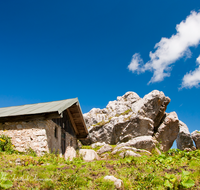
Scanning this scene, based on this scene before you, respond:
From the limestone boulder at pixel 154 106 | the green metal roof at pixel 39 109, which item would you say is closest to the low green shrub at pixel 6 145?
the green metal roof at pixel 39 109

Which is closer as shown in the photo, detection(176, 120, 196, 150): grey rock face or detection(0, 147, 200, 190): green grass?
detection(0, 147, 200, 190): green grass

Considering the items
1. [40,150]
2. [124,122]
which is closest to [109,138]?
[124,122]

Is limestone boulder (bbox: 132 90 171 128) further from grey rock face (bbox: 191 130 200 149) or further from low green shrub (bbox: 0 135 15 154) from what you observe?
low green shrub (bbox: 0 135 15 154)

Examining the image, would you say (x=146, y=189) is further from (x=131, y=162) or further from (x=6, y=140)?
(x=6, y=140)

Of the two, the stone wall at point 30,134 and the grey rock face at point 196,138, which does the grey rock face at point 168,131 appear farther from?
the stone wall at point 30,134

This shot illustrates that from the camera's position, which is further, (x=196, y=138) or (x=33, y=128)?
(x=196, y=138)

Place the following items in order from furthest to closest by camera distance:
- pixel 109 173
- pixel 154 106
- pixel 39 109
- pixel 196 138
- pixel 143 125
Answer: pixel 196 138 < pixel 154 106 < pixel 143 125 < pixel 39 109 < pixel 109 173

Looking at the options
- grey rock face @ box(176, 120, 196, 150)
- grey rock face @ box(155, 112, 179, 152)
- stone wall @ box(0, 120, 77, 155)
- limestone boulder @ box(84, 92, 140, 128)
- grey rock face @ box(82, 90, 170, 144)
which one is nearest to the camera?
stone wall @ box(0, 120, 77, 155)

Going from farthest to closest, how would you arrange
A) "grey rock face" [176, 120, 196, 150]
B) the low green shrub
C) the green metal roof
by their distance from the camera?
"grey rock face" [176, 120, 196, 150]
the green metal roof
the low green shrub

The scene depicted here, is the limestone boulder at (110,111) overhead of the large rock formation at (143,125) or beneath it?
overhead

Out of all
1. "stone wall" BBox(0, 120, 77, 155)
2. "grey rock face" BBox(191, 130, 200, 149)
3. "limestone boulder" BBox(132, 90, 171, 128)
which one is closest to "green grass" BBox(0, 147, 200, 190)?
"stone wall" BBox(0, 120, 77, 155)

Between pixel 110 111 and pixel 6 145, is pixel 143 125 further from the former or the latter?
pixel 6 145

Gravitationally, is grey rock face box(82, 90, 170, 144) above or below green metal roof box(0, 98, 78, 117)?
above

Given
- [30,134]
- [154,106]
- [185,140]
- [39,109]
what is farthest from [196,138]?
[30,134]
